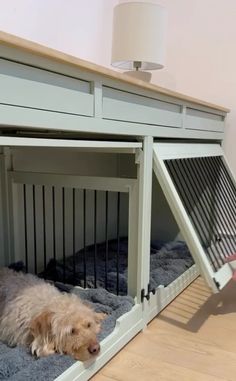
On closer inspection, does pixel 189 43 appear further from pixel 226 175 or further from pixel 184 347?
pixel 184 347

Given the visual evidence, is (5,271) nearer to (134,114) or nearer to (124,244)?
(134,114)

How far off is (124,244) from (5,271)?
37.4 inches

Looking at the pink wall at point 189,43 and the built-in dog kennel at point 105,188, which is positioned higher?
the pink wall at point 189,43

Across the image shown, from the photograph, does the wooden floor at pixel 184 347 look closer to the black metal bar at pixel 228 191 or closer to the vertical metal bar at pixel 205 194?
the vertical metal bar at pixel 205 194

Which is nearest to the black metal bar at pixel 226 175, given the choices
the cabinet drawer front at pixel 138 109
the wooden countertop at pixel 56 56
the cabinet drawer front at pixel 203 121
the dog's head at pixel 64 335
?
the cabinet drawer front at pixel 203 121

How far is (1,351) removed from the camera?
1.17 metres

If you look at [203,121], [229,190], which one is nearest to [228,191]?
[229,190]

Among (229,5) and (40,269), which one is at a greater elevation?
(229,5)

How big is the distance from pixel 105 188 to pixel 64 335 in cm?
55

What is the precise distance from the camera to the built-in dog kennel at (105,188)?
0.94 metres

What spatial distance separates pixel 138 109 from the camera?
1.30 meters

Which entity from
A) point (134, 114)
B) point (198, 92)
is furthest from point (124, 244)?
point (134, 114)

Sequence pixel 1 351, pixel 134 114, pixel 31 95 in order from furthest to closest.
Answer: pixel 134 114
pixel 1 351
pixel 31 95

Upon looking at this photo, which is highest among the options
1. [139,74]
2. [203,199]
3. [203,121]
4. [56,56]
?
[139,74]
